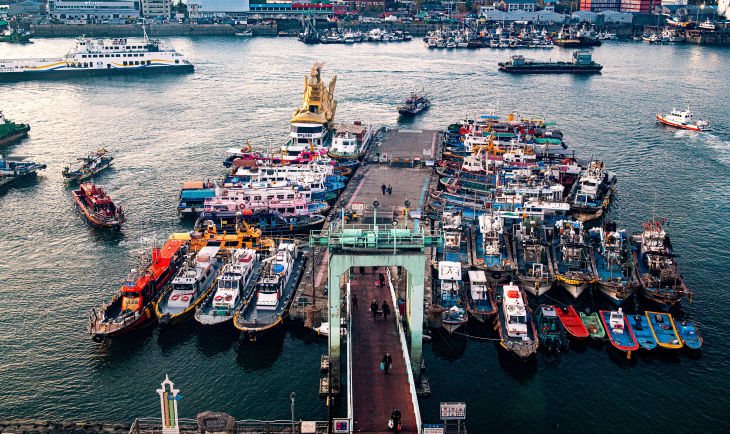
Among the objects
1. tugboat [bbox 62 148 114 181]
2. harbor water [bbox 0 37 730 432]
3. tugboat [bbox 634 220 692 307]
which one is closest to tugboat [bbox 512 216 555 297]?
harbor water [bbox 0 37 730 432]

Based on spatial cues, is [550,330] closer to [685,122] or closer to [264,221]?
[264,221]

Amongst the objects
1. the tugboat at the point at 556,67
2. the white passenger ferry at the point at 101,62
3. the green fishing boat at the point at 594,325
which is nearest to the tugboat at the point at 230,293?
the green fishing boat at the point at 594,325

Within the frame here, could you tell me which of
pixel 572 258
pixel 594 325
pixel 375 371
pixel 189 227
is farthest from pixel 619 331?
pixel 189 227

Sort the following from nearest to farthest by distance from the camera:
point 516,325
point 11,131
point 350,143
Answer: point 516,325
point 350,143
point 11,131

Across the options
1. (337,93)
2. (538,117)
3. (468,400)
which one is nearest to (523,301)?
(468,400)

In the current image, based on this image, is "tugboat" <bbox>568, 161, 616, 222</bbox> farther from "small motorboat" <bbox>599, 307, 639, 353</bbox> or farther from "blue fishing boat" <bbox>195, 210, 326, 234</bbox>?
"blue fishing boat" <bbox>195, 210, 326, 234</bbox>

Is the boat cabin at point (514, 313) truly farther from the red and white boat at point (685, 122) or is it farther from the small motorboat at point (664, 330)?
the red and white boat at point (685, 122)
